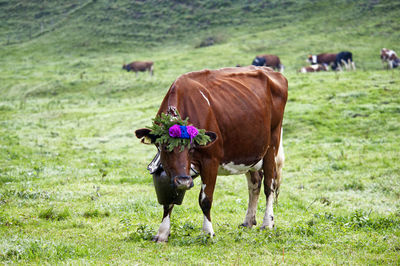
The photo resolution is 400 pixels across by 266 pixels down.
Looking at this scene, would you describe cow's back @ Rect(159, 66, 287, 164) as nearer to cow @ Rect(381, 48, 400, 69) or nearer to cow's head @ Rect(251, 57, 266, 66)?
cow @ Rect(381, 48, 400, 69)

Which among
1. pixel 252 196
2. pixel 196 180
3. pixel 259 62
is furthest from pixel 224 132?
pixel 259 62

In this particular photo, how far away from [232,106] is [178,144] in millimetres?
1564

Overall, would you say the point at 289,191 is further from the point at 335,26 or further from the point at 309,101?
the point at 335,26

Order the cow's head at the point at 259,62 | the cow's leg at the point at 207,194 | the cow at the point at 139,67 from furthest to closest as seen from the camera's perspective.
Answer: the cow at the point at 139,67 < the cow's head at the point at 259,62 < the cow's leg at the point at 207,194

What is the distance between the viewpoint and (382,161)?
13750 millimetres

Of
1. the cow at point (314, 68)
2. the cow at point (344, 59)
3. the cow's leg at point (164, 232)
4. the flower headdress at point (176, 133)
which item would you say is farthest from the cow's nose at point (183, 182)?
the cow at point (344, 59)

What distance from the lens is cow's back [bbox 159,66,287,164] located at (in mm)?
6879

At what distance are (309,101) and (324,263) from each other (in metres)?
18.5

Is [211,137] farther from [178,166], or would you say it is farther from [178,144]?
[178,166]

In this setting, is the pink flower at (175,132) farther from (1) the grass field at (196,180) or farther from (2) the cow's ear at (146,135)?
(1) the grass field at (196,180)

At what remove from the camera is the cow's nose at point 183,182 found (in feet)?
20.0

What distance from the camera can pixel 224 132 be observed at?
7215 millimetres

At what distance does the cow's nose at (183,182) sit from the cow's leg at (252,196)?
94.1 inches

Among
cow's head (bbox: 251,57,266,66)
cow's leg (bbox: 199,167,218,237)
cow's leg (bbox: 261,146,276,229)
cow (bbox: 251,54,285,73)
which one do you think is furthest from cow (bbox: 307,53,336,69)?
cow's leg (bbox: 199,167,218,237)
